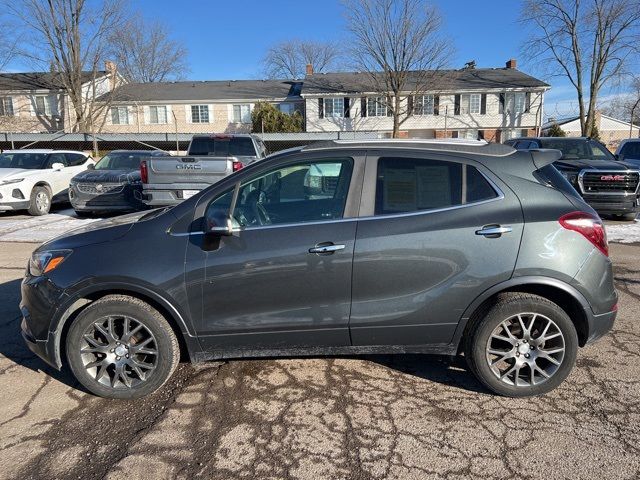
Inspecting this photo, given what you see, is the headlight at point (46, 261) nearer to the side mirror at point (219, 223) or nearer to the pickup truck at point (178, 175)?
the side mirror at point (219, 223)

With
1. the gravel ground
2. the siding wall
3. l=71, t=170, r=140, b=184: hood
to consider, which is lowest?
the gravel ground

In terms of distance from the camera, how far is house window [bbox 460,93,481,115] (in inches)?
1444

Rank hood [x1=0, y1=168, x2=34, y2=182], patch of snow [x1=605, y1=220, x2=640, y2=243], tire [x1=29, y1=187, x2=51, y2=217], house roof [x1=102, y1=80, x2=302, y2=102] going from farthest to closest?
house roof [x1=102, y1=80, x2=302, y2=102] < tire [x1=29, y1=187, x2=51, y2=217] < hood [x1=0, y1=168, x2=34, y2=182] < patch of snow [x1=605, y1=220, x2=640, y2=243]

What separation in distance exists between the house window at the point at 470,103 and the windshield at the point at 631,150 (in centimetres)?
2463

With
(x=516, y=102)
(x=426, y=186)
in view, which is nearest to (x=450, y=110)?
(x=516, y=102)

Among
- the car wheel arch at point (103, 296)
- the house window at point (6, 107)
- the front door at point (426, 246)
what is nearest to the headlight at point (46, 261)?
the car wheel arch at point (103, 296)

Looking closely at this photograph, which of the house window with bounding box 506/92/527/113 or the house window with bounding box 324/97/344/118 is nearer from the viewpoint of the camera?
the house window with bounding box 506/92/527/113

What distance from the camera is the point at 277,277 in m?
3.06

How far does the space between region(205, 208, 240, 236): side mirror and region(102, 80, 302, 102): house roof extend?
37.1m

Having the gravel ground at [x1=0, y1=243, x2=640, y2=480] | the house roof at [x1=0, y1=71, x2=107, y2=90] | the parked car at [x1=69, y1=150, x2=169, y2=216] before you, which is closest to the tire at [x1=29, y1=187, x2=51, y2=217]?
the parked car at [x1=69, y1=150, x2=169, y2=216]

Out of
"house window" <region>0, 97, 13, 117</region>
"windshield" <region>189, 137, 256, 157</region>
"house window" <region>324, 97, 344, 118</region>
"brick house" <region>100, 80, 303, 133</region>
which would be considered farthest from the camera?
"brick house" <region>100, 80, 303, 133</region>

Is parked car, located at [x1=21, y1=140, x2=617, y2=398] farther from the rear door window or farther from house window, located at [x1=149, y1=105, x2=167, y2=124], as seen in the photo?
house window, located at [x1=149, y1=105, x2=167, y2=124]

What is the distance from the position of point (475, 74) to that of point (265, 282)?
41.1m

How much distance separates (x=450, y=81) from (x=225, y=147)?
3082 cm
